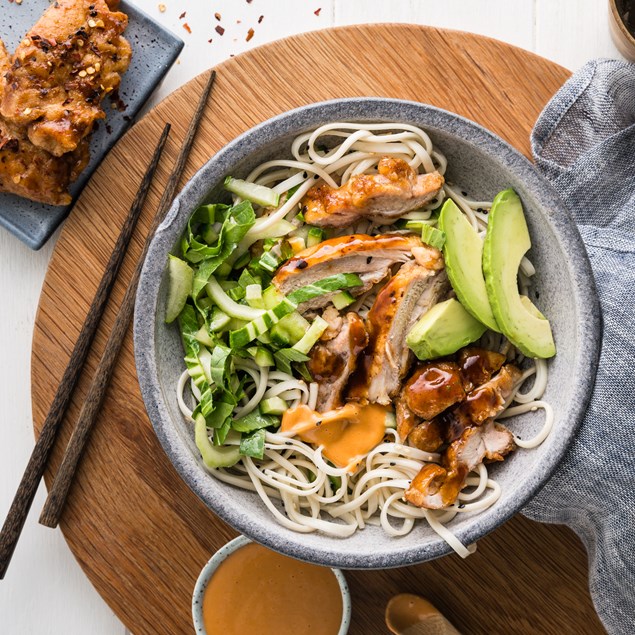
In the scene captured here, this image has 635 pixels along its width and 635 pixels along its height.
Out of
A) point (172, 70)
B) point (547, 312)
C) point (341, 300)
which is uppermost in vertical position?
point (172, 70)

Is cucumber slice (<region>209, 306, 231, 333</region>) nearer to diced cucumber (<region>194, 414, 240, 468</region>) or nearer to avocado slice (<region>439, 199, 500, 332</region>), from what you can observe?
diced cucumber (<region>194, 414, 240, 468</region>)

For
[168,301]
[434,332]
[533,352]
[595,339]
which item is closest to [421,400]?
[434,332]

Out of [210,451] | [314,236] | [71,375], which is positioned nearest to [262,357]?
[210,451]

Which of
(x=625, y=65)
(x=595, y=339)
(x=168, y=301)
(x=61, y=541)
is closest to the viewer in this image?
(x=595, y=339)

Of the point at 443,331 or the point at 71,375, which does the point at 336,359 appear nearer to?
the point at 443,331

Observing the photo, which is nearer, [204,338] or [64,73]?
[204,338]

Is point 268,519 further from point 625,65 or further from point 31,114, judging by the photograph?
point 625,65
